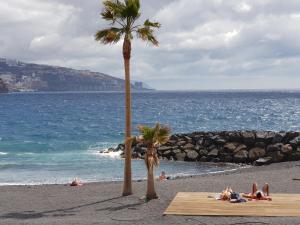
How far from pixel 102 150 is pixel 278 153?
18.8 metres

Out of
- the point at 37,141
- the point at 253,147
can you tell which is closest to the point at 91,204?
the point at 253,147

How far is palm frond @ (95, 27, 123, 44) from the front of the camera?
2439cm

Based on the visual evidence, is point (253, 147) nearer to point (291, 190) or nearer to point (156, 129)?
point (291, 190)

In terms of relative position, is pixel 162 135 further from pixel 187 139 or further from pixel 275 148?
pixel 187 139

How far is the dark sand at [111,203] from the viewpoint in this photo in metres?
20.1

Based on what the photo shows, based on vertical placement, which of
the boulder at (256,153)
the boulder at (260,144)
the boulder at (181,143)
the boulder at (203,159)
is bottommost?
the boulder at (203,159)

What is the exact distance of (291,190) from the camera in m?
27.0

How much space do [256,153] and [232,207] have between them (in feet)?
84.1

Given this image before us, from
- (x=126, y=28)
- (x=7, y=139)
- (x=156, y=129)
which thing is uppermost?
(x=126, y=28)

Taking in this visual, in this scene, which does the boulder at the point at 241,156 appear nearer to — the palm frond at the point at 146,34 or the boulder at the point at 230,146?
the boulder at the point at 230,146

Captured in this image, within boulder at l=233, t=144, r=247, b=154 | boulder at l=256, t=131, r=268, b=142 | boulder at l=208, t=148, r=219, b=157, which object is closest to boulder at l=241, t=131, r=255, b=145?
boulder at l=256, t=131, r=268, b=142

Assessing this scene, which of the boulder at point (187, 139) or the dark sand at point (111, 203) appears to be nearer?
the dark sand at point (111, 203)

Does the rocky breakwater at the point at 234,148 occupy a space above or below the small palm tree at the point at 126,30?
below

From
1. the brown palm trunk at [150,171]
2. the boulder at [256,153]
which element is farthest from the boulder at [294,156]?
the brown palm trunk at [150,171]
